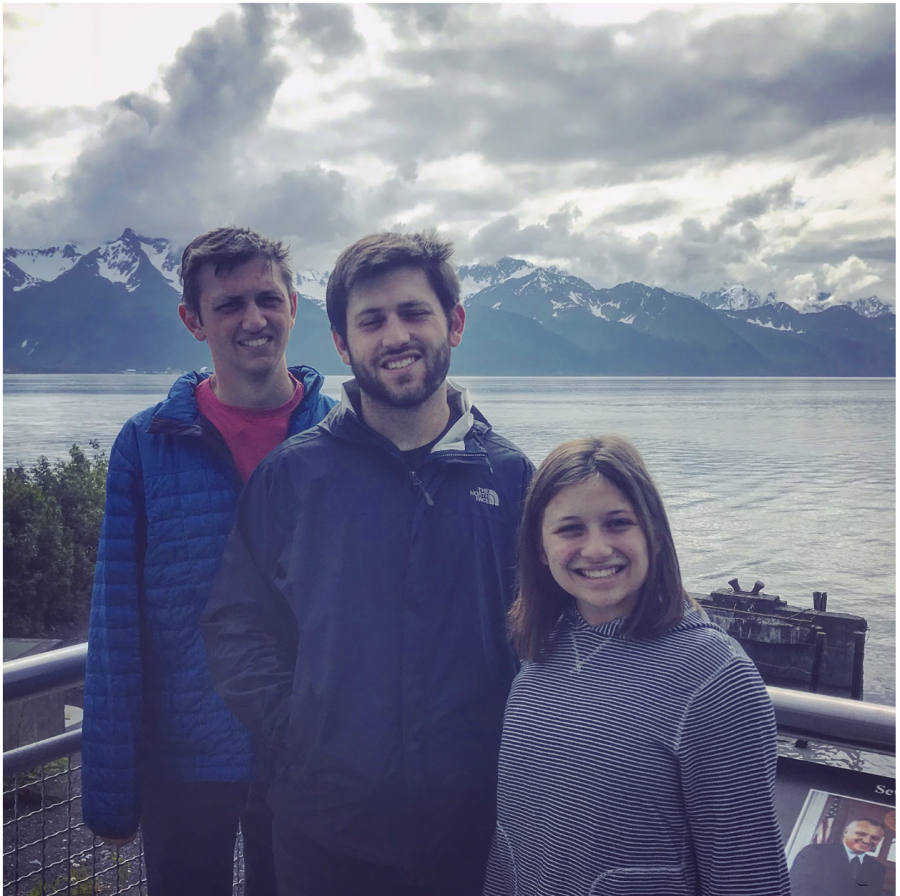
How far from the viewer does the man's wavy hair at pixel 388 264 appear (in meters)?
1.85

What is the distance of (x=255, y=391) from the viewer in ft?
7.05

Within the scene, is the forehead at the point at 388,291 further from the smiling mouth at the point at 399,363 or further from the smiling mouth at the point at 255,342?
the smiling mouth at the point at 255,342

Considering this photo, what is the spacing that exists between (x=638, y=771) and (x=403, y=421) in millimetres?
860

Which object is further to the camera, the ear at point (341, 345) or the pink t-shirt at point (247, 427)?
the pink t-shirt at point (247, 427)

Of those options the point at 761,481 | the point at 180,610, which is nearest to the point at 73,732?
the point at 180,610

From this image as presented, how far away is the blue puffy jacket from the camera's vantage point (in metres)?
1.98

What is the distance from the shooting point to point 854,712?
1.62 metres

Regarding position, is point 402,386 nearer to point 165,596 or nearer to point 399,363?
point 399,363

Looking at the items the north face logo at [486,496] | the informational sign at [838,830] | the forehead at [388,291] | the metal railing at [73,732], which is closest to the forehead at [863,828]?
the informational sign at [838,830]

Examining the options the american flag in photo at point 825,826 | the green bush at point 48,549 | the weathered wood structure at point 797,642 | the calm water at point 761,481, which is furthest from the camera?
the calm water at point 761,481

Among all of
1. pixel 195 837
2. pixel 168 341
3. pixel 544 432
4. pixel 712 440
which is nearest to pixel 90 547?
pixel 195 837

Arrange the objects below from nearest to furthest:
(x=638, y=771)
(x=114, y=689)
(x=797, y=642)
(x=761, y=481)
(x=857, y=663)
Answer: (x=638, y=771), (x=114, y=689), (x=857, y=663), (x=797, y=642), (x=761, y=481)

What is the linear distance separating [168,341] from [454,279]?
180 meters

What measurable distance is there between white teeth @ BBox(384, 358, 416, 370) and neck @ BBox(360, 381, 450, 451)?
9cm
